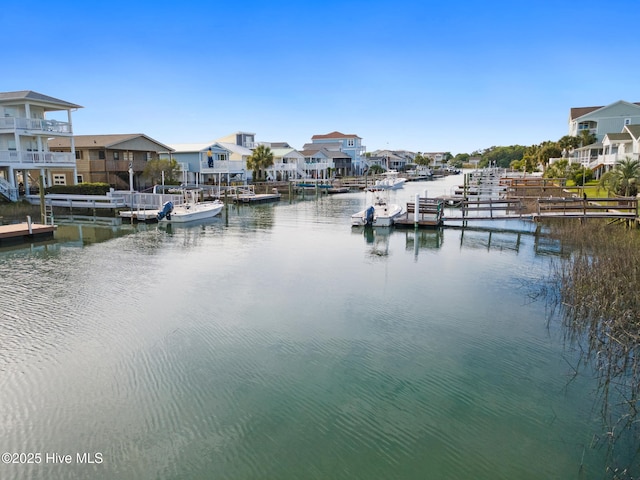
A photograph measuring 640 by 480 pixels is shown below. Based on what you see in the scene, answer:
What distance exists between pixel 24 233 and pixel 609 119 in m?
68.8

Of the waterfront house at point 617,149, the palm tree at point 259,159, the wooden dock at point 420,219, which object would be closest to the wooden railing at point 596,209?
the wooden dock at point 420,219

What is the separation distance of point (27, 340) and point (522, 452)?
10999 millimetres

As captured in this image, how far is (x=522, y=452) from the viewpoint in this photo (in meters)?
6.87

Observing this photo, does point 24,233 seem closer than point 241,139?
Yes

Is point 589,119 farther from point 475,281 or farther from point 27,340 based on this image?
point 27,340

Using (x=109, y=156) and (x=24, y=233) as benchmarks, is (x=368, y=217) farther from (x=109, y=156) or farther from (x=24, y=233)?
(x=109, y=156)

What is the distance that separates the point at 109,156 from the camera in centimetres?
4438

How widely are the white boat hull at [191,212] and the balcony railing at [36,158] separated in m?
11.0

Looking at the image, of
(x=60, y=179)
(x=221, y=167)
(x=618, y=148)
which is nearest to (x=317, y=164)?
(x=221, y=167)

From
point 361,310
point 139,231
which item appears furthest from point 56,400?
point 139,231

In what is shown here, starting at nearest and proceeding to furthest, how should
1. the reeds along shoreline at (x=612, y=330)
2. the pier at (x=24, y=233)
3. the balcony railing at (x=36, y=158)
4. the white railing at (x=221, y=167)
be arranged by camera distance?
the reeds along shoreline at (x=612, y=330)
the pier at (x=24, y=233)
the balcony railing at (x=36, y=158)
the white railing at (x=221, y=167)

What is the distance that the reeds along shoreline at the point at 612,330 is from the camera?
736 centimetres

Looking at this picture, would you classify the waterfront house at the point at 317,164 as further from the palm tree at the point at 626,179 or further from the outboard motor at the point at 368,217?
the palm tree at the point at 626,179

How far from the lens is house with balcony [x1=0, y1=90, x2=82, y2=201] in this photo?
34188mm
